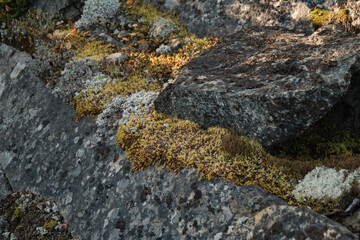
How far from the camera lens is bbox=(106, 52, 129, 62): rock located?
29.0 ft

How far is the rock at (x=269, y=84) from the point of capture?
5.26 m

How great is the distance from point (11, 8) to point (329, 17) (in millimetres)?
11643

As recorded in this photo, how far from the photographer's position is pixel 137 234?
5285 mm

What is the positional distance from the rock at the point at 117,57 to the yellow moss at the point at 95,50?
0.39 m

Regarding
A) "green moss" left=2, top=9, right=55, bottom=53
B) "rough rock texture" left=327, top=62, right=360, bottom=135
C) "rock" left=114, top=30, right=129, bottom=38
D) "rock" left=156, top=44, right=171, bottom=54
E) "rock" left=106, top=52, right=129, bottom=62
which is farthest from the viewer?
"green moss" left=2, top=9, right=55, bottom=53

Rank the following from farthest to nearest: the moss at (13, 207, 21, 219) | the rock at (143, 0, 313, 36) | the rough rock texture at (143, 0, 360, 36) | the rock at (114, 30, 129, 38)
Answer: the rock at (114, 30, 129, 38) → the rock at (143, 0, 313, 36) → the rough rock texture at (143, 0, 360, 36) → the moss at (13, 207, 21, 219)

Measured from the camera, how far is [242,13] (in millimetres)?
9070

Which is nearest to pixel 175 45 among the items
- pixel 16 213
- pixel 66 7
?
pixel 66 7

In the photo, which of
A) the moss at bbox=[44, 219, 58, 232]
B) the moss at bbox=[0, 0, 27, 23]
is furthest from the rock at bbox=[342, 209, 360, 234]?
the moss at bbox=[0, 0, 27, 23]

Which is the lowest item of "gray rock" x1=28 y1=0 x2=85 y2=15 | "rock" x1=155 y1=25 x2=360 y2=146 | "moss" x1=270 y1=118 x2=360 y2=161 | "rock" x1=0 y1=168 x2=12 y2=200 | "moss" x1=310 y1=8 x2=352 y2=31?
"moss" x1=270 y1=118 x2=360 y2=161

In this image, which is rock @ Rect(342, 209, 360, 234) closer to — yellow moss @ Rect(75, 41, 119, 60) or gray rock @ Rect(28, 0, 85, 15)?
yellow moss @ Rect(75, 41, 119, 60)

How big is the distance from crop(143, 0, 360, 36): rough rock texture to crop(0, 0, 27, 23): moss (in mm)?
5301

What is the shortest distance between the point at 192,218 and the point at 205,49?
518 cm

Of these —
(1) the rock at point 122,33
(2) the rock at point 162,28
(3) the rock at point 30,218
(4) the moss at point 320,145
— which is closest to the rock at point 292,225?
(4) the moss at point 320,145
